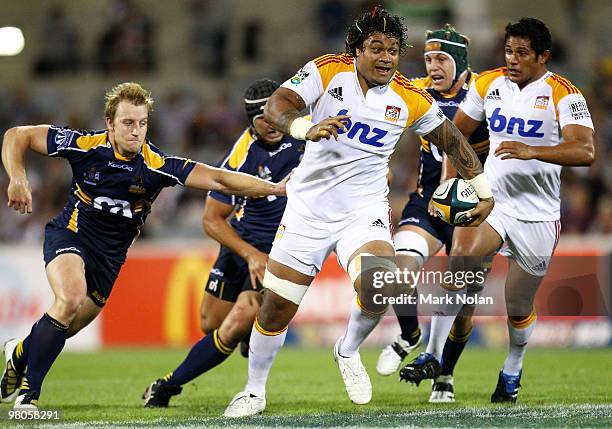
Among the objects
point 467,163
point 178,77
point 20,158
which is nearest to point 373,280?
point 467,163

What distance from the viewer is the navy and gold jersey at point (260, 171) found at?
8.77 m

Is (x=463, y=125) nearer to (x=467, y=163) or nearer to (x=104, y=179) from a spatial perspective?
(x=467, y=163)

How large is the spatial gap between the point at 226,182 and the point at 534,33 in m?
2.47

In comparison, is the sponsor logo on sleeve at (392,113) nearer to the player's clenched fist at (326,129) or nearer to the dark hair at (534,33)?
the player's clenched fist at (326,129)

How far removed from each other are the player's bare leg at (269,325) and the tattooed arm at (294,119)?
40.8 inches

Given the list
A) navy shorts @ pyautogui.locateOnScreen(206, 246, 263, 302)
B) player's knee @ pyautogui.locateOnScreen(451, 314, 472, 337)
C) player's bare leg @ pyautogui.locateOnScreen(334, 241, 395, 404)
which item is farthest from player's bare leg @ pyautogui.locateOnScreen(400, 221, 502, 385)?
navy shorts @ pyautogui.locateOnScreen(206, 246, 263, 302)

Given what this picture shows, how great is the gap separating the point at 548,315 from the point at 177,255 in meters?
5.14

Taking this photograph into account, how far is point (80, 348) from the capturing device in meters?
15.3

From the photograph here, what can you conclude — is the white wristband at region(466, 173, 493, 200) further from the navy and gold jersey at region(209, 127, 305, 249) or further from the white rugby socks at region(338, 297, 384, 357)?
A: the navy and gold jersey at region(209, 127, 305, 249)

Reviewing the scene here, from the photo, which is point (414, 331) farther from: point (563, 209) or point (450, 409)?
point (563, 209)

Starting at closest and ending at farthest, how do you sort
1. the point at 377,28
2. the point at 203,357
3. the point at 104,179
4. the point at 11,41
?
the point at 377,28, the point at 104,179, the point at 203,357, the point at 11,41

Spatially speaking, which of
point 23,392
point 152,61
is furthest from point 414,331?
point 152,61

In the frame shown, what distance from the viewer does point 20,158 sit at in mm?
7371

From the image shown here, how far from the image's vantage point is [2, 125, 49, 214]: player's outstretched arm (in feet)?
23.1
